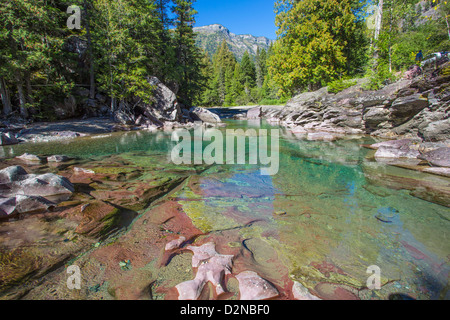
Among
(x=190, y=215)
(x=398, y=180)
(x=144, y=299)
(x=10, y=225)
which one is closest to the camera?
(x=144, y=299)

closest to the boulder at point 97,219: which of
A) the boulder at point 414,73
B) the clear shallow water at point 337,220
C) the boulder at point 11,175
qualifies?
the clear shallow water at point 337,220

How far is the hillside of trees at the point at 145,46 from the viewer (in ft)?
50.7

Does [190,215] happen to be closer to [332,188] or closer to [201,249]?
[201,249]

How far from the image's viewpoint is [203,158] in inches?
370

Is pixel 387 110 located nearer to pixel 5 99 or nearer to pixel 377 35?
pixel 377 35

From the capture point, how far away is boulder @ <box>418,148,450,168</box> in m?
7.08

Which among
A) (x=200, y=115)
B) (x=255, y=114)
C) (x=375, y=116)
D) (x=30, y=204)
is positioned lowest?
(x=30, y=204)

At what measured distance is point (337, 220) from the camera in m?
4.11

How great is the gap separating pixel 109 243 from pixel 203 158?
20.8 feet

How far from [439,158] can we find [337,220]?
254 inches

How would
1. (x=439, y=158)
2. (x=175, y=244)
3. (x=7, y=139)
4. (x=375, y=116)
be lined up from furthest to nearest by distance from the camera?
(x=375, y=116)
(x=7, y=139)
(x=439, y=158)
(x=175, y=244)

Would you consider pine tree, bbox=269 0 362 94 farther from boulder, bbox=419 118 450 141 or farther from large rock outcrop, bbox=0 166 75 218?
large rock outcrop, bbox=0 166 75 218

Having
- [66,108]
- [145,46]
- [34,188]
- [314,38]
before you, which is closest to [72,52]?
[66,108]

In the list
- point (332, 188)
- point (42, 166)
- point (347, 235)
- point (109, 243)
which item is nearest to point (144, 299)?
point (109, 243)
